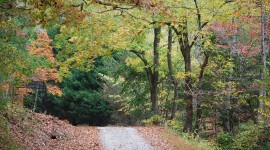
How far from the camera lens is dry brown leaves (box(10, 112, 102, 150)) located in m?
10.9

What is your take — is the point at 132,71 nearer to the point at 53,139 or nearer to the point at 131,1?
the point at 53,139

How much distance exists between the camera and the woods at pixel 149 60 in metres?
8.34

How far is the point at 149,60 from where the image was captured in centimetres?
2017

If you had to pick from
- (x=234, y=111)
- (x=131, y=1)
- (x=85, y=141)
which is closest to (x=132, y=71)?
(x=234, y=111)

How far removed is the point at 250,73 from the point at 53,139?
37.7ft

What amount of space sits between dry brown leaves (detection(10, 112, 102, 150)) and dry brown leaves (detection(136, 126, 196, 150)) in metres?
2.05

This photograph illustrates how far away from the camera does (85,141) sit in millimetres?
12461

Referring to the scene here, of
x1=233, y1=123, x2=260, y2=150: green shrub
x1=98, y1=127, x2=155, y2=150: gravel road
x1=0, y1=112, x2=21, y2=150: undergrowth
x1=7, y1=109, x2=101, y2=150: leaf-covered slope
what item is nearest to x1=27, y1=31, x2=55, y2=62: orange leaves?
x1=7, y1=109, x2=101, y2=150: leaf-covered slope

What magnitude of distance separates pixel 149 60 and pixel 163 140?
842cm

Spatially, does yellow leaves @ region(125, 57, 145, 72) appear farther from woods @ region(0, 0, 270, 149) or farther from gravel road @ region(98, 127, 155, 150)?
gravel road @ region(98, 127, 155, 150)

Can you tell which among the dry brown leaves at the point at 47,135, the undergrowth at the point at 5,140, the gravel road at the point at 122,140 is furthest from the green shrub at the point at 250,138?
the undergrowth at the point at 5,140

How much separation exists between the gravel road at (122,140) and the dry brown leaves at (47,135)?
0.33m

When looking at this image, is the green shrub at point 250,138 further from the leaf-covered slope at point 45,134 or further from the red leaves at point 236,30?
the red leaves at point 236,30

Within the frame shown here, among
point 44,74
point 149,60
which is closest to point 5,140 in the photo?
point 44,74
